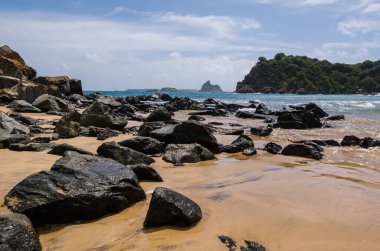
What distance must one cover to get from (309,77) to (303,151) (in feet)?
403

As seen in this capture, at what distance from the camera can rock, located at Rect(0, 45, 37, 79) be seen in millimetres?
32066

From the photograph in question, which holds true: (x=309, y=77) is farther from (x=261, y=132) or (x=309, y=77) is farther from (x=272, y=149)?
(x=272, y=149)

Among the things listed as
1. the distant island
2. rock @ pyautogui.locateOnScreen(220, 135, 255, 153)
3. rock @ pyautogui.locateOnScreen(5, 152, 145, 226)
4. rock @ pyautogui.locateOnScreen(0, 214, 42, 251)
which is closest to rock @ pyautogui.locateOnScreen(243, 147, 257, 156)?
rock @ pyautogui.locateOnScreen(220, 135, 255, 153)

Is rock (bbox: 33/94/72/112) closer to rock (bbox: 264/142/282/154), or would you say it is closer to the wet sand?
the wet sand

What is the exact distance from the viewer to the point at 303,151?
8344 mm

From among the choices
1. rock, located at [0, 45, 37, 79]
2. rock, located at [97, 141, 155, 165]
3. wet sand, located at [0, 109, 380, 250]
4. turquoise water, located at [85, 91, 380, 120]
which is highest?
rock, located at [0, 45, 37, 79]

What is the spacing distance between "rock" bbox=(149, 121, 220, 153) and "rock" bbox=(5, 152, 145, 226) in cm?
414

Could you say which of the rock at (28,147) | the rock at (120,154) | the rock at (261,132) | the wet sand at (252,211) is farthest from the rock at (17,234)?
the rock at (261,132)

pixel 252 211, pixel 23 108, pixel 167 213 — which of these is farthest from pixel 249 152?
pixel 23 108

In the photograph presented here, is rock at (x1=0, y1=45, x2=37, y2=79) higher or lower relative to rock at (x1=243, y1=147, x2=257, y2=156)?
higher

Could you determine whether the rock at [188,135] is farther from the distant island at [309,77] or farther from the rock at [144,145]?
the distant island at [309,77]

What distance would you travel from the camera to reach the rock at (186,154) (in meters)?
7.30

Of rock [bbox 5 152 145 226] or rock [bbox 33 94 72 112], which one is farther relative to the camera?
rock [bbox 33 94 72 112]

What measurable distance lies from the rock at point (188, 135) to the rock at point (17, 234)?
18.5 ft
